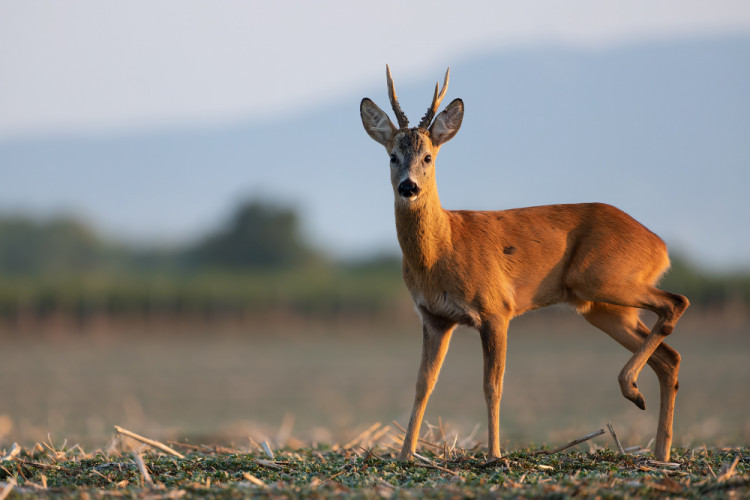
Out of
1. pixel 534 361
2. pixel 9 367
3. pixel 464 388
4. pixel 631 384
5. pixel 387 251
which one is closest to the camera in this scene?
pixel 631 384

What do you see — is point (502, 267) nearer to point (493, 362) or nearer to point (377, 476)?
point (493, 362)

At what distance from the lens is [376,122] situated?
815 centimetres

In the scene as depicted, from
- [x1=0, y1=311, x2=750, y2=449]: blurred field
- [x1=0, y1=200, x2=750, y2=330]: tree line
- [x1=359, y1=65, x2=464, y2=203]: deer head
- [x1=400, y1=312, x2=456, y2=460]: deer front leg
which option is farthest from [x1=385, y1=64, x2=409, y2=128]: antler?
[x1=0, y1=200, x2=750, y2=330]: tree line

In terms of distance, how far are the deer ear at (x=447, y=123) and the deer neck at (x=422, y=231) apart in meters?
0.53

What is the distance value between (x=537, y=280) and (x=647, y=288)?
1.01 meters

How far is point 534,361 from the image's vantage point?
31.3m

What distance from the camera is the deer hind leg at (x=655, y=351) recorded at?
7.97m

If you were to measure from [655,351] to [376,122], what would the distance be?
133 inches

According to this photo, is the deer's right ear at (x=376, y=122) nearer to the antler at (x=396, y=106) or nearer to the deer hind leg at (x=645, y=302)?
the antler at (x=396, y=106)

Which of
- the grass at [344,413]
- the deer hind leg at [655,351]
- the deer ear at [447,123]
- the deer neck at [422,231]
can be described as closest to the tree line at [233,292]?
the grass at [344,413]

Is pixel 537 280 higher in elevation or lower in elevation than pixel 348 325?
higher

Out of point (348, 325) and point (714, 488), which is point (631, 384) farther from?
point (348, 325)

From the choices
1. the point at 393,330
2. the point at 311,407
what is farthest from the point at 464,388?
the point at 393,330

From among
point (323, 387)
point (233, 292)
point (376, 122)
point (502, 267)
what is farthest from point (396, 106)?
point (233, 292)
